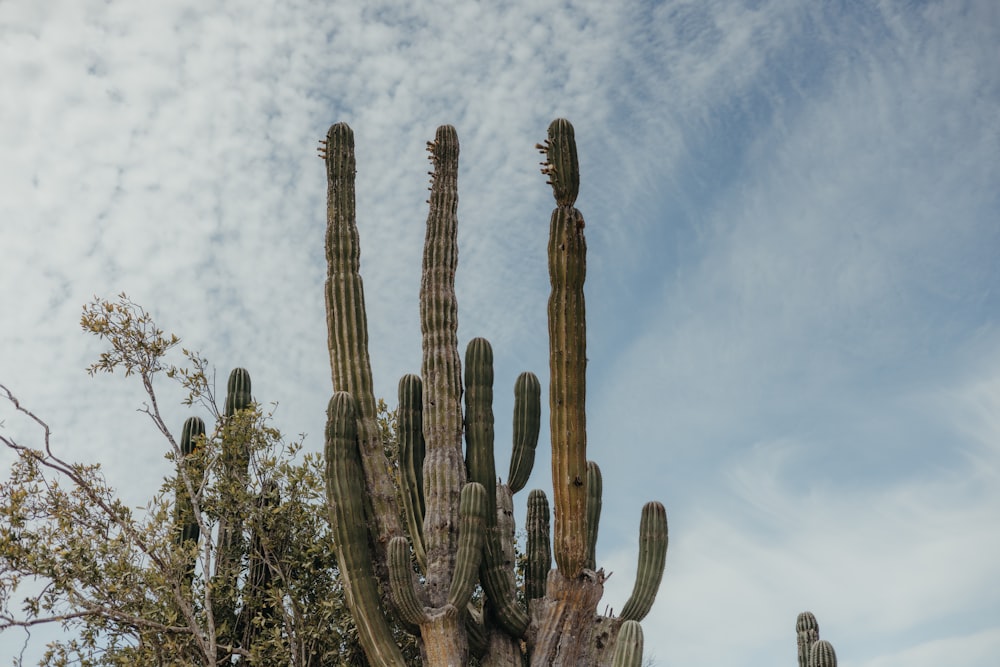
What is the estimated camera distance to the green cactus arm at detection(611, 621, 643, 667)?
31.5ft

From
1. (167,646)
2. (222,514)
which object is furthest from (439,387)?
(167,646)

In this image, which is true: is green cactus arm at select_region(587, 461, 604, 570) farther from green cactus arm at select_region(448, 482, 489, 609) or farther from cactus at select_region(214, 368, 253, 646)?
cactus at select_region(214, 368, 253, 646)

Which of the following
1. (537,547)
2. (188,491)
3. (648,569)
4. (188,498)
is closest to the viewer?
(648,569)

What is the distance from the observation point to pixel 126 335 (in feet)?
40.8

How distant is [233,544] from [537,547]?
360 cm

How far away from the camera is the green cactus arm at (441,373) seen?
10977 millimetres

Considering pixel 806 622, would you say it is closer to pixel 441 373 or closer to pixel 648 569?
pixel 648 569

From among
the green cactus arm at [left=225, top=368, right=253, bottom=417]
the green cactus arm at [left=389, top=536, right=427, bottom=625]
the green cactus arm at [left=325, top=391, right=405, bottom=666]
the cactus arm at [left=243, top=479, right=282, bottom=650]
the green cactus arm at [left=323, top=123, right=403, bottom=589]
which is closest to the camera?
the green cactus arm at [left=389, top=536, right=427, bottom=625]

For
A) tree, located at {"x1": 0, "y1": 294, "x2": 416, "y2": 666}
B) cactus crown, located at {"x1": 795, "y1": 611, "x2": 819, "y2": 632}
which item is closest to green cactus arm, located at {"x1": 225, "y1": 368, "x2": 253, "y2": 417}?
tree, located at {"x1": 0, "y1": 294, "x2": 416, "y2": 666}

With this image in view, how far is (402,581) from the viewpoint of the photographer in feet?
33.1

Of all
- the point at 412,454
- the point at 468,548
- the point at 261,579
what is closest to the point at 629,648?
the point at 468,548

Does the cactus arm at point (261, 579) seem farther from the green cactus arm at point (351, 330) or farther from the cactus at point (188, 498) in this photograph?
the green cactus arm at point (351, 330)

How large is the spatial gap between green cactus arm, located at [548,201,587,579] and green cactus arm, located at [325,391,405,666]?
179 cm

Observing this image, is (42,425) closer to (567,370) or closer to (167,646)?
(167,646)
